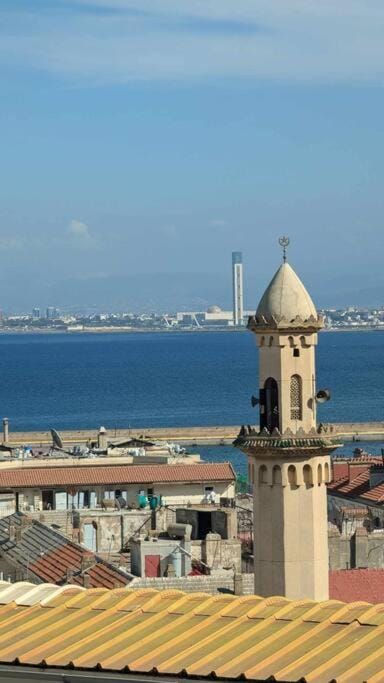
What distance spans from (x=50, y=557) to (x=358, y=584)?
489 cm

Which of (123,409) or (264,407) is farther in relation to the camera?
(123,409)

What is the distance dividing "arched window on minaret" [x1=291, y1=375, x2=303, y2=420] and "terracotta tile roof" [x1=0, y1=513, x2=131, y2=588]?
8.54 m

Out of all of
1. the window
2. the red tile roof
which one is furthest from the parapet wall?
the window

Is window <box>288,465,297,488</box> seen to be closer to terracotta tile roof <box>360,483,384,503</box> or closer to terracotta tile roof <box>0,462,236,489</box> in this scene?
terracotta tile roof <box>360,483,384,503</box>

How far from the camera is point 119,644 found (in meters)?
9.98

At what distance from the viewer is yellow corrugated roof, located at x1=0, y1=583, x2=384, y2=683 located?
9414 mm

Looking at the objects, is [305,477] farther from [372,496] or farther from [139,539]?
[372,496]

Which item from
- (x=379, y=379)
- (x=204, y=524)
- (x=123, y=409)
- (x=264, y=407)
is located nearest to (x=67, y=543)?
(x=204, y=524)

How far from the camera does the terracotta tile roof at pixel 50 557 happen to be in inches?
1038

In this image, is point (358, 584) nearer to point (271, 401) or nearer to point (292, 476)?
point (271, 401)

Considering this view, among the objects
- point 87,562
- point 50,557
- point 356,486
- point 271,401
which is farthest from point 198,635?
point 356,486

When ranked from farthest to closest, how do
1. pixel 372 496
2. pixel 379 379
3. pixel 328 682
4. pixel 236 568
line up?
pixel 379 379 → pixel 372 496 → pixel 236 568 → pixel 328 682

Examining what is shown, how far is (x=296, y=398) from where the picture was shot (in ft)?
56.1

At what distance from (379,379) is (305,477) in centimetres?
18048
